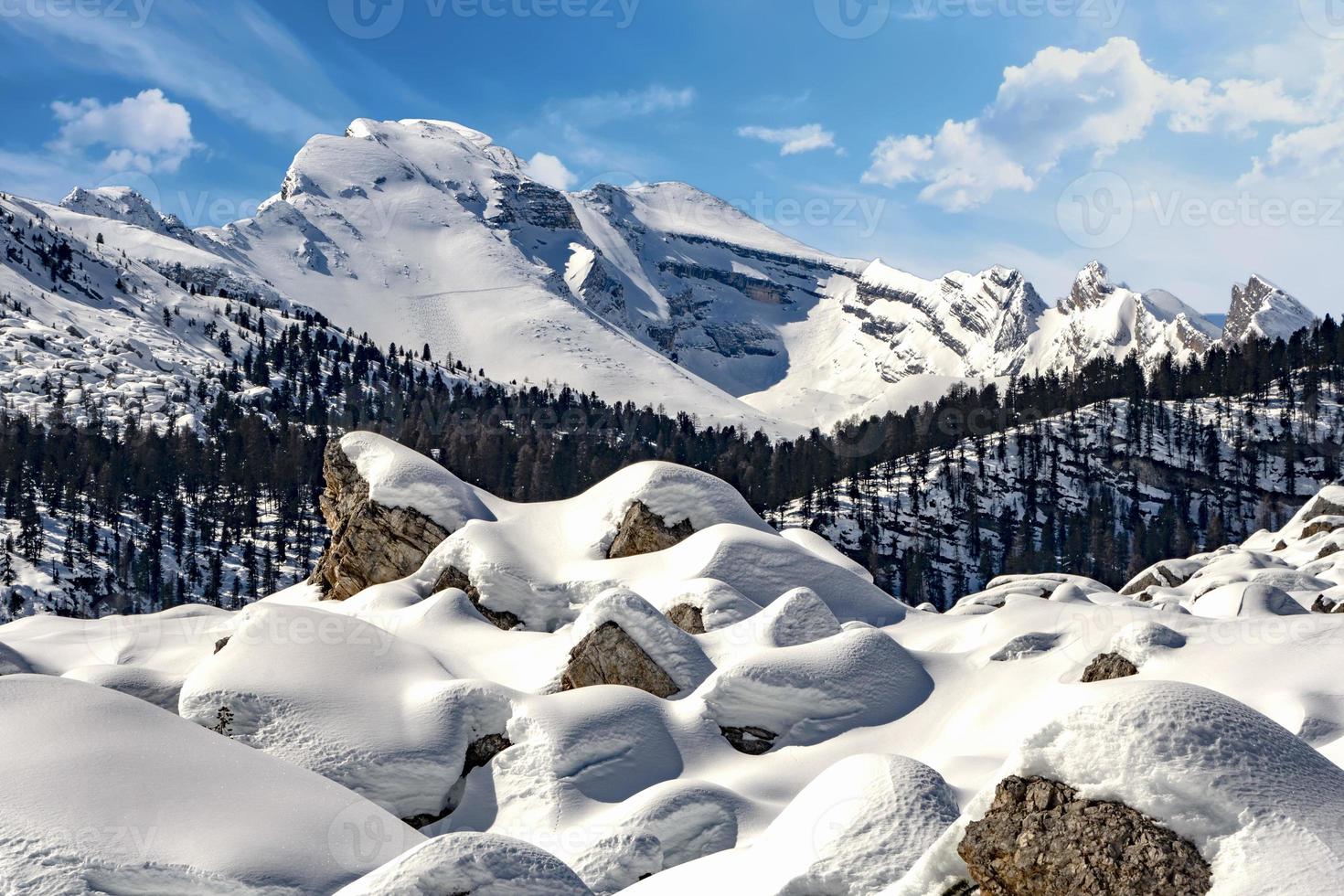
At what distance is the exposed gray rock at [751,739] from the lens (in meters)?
23.9

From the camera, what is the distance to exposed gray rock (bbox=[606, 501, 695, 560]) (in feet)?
128

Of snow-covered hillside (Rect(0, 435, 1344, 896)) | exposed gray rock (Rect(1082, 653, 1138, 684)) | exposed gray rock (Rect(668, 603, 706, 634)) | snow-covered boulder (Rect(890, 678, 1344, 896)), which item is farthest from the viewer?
exposed gray rock (Rect(668, 603, 706, 634))

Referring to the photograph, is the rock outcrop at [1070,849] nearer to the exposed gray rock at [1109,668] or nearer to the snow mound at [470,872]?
the snow mound at [470,872]

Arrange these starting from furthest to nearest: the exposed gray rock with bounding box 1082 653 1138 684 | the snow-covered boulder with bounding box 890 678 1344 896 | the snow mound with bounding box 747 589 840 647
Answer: the snow mound with bounding box 747 589 840 647, the exposed gray rock with bounding box 1082 653 1138 684, the snow-covered boulder with bounding box 890 678 1344 896

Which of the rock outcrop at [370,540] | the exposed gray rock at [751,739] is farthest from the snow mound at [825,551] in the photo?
the rock outcrop at [370,540]

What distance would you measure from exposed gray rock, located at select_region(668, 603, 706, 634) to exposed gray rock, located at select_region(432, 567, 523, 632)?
5.88 metres

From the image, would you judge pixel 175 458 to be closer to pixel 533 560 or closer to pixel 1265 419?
pixel 533 560

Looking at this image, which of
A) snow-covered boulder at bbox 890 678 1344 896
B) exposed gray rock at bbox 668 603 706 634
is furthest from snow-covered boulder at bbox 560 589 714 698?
snow-covered boulder at bbox 890 678 1344 896

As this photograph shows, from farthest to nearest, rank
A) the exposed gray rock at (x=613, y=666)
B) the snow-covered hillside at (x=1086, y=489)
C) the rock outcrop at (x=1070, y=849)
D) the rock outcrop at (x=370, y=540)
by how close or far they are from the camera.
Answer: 1. the snow-covered hillside at (x=1086, y=489)
2. the rock outcrop at (x=370, y=540)
3. the exposed gray rock at (x=613, y=666)
4. the rock outcrop at (x=1070, y=849)

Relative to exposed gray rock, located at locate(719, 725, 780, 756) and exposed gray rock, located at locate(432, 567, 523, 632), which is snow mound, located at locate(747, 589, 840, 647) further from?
exposed gray rock, located at locate(432, 567, 523, 632)

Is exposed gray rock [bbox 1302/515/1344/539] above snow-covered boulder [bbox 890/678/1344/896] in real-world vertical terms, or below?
below

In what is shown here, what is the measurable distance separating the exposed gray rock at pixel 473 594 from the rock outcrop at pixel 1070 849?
84.7ft

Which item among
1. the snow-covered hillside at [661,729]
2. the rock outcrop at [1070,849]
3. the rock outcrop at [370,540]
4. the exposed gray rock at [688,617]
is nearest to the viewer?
the rock outcrop at [1070,849]

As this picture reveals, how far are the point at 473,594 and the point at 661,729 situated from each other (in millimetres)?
14108
